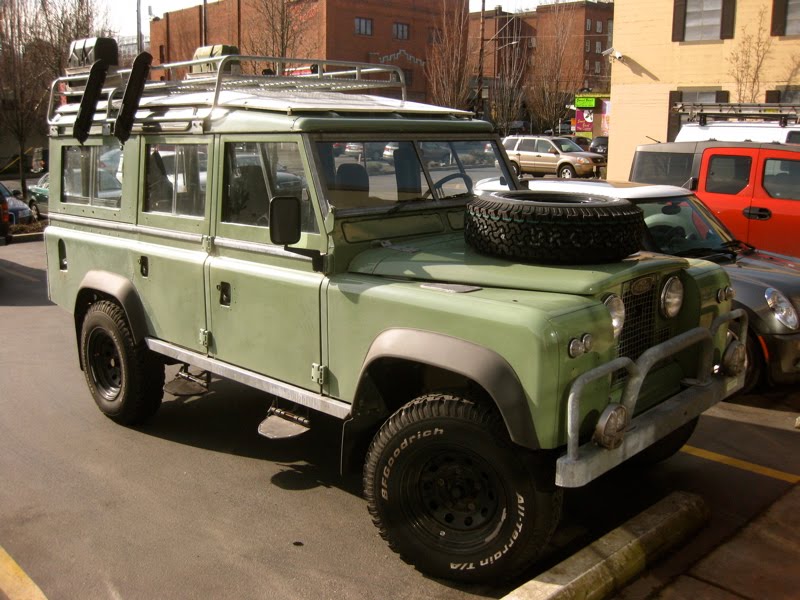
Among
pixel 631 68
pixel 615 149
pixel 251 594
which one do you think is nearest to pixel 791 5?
pixel 631 68

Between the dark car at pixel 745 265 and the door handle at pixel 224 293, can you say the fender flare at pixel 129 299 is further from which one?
the dark car at pixel 745 265

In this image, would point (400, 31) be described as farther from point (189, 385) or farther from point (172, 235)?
point (172, 235)

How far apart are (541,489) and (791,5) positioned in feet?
78.6

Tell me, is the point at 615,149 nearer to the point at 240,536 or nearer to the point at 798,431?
the point at 798,431

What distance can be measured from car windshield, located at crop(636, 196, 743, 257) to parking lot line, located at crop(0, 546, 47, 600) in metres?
5.14

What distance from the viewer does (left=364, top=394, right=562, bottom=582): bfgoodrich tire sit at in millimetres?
3527

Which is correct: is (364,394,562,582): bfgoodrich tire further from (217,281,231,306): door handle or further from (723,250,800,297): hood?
(723,250,800,297): hood

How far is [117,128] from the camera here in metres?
5.44

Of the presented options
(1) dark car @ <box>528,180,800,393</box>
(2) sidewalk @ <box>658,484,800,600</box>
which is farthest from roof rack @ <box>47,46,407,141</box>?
(2) sidewalk @ <box>658,484,800,600</box>

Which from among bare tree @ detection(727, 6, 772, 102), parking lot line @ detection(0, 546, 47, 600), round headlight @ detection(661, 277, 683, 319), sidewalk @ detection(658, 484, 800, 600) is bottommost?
parking lot line @ detection(0, 546, 47, 600)

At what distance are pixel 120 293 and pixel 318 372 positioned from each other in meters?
2.06

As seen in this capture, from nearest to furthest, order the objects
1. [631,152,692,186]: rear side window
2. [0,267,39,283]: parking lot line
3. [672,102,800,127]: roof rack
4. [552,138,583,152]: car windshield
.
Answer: [631,152,692,186]: rear side window < [0,267,39,283]: parking lot line < [672,102,800,127]: roof rack < [552,138,583,152]: car windshield

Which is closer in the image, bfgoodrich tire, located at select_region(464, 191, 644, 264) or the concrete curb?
the concrete curb

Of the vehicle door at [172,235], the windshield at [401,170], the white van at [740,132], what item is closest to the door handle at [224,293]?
the vehicle door at [172,235]
